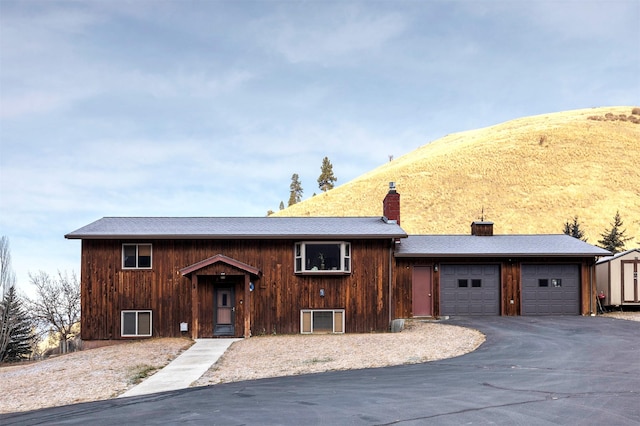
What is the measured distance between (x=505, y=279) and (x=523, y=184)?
2001 inches

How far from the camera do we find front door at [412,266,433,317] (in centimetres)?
2997

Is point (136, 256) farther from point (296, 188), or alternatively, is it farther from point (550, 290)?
point (296, 188)

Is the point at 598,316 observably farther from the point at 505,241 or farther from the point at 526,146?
the point at 526,146

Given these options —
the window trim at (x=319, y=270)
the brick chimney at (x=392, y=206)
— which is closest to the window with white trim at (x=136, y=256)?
the window trim at (x=319, y=270)

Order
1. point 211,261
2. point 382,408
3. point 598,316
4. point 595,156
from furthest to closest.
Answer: point 595,156 < point 598,316 < point 211,261 < point 382,408

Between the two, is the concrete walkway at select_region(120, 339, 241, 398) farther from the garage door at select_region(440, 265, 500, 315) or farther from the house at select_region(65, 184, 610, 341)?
the garage door at select_region(440, 265, 500, 315)

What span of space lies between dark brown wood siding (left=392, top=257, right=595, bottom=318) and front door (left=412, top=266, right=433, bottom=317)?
239 millimetres

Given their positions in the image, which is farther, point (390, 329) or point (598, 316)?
point (598, 316)

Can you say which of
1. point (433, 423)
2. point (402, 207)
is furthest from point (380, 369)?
point (402, 207)

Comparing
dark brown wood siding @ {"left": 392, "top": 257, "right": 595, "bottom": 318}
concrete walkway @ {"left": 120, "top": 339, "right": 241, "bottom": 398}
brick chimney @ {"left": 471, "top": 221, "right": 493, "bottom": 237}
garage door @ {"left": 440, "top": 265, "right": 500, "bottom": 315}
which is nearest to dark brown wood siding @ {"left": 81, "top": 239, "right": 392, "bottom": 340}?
concrete walkway @ {"left": 120, "top": 339, "right": 241, "bottom": 398}

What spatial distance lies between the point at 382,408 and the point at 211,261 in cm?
1443

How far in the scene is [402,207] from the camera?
242 feet

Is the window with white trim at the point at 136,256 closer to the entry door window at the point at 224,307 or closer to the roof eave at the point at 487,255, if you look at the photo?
the entry door window at the point at 224,307

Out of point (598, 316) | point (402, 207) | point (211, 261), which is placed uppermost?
point (402, 207)
